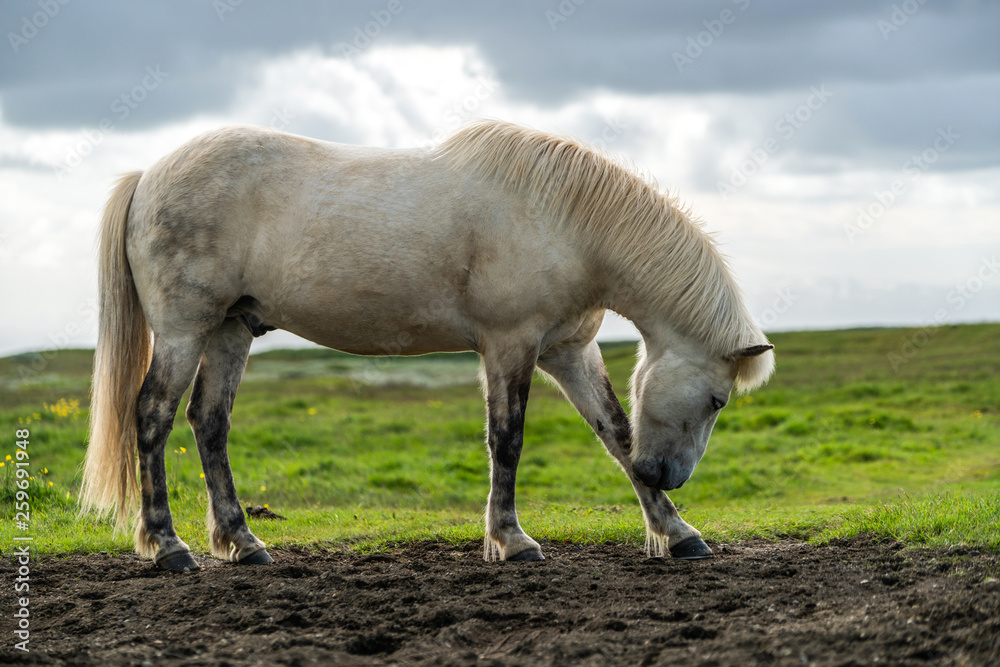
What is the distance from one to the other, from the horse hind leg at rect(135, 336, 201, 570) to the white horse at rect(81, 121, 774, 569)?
0.01 meters

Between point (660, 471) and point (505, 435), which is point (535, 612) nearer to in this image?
point (505, 435)

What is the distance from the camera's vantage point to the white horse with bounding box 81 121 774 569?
5.19m

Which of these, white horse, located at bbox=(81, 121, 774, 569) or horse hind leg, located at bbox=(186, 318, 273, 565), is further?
horse hind leg, located at bbox=(186, 318, 273, 565)

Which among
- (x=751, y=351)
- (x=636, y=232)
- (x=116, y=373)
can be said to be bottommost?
(x=116, y=373)

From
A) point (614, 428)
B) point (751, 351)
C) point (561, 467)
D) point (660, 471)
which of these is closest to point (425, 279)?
point (614, 428)

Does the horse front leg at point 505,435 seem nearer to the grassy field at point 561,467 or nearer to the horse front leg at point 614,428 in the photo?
the horse front leg at point 614,428

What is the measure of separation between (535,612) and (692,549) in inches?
77.9

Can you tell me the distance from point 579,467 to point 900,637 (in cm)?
863

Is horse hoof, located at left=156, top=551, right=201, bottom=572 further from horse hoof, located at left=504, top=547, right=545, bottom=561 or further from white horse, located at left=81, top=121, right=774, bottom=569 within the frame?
horse hoof, located at left=504, top=547, right=545, bottom=561

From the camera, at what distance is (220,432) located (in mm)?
5672

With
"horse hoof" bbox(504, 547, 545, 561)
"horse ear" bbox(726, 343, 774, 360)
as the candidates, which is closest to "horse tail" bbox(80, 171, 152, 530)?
"horse hoof" bbox(504, 547, 545, 561)

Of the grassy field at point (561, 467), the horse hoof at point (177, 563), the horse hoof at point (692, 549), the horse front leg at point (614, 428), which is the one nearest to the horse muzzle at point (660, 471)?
the horse front leg at point (614, 428)

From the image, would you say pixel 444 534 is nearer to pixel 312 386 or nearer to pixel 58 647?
pixel 58 647

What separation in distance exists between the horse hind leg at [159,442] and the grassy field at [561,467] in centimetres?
100
